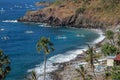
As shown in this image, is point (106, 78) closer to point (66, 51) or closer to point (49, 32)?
point (66, 51)

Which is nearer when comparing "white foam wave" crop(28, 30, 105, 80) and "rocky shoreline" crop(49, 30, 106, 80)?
"rocky shoreline" crop(49, 30, 106, 80)

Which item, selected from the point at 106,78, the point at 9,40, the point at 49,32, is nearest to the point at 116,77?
the point at 106,78

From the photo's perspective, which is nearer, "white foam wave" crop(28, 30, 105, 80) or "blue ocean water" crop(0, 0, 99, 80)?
"white foam wave" crop(28, 30, 105, 80)

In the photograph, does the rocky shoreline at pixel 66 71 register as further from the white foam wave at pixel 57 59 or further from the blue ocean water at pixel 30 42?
the blue ocean water at pixel 30 42

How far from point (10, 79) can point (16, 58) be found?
25377 millimetres

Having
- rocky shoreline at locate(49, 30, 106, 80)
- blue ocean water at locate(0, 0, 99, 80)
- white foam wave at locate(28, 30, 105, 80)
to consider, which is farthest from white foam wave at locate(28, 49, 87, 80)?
blue ocean water at locate(0, 0, 99, 80)

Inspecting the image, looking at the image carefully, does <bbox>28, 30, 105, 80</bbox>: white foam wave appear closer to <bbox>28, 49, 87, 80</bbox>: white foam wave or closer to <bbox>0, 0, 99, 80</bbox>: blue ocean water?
<bbox>28, 49, 87, 80</bbox>: white foam wave

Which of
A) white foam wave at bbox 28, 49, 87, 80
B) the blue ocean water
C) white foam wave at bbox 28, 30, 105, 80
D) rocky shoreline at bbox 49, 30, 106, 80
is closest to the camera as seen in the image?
rocky shoreline at bbox 49, 30, 106, 80

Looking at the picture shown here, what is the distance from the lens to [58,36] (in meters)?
174

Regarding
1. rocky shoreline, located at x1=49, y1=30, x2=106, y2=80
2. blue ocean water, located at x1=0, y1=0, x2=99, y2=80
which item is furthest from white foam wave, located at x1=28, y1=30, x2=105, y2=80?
blue ocean water, located at x1=0, y1=0, x2=99, y2=80

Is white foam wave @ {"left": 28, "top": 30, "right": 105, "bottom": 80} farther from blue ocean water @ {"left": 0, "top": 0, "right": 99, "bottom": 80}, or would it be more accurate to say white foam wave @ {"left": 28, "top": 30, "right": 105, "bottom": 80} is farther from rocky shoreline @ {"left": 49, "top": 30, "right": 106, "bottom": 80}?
blue ocean water @ {"left": 0, "top": 0, "right": 99, "bottom": 80}

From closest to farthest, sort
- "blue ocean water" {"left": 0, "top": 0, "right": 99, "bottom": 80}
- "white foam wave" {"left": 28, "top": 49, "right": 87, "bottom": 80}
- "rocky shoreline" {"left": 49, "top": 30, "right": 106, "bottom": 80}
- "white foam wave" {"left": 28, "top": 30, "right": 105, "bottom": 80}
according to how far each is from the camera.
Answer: "rocky shoreline" {"left": 49, "top": 30, "right": 106, "bottom": 80} < "white foam wave" {"left": 28, "top": 49, "right": 87, "bottom": 80} < "white foam wave" {"left": 28, "top": 30, "right": 105, "bottom": 80} < "blue ocean water" {"left": 0, "top": 0, "right": 99, "bottom": 80}

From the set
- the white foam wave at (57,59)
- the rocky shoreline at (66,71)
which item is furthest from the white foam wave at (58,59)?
the rocky shoreline at (66,71)

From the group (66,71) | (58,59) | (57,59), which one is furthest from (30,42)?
(66,71)
